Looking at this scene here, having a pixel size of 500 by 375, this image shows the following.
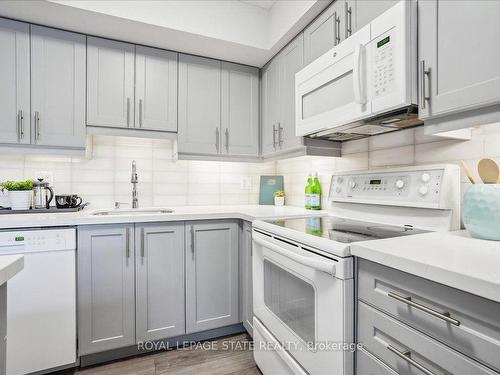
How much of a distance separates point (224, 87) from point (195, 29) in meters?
0.52

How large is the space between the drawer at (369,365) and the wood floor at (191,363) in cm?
91

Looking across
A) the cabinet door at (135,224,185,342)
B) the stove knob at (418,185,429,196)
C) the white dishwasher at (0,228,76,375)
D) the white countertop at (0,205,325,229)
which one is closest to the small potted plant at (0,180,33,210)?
the white countertop at (0,205,325,229)

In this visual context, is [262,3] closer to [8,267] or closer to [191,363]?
[8,267]

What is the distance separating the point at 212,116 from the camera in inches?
88.2

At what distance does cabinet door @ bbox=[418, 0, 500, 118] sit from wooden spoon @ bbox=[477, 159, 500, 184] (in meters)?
0.28

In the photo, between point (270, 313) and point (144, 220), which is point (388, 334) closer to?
point (270, 313)

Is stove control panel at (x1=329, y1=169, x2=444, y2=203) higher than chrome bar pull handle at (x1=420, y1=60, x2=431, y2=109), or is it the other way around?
chrome bar pull handle at (x1=420, y1=60, x2=431, y2=109)

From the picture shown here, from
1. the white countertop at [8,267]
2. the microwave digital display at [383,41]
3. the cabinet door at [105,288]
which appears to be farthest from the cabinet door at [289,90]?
the white countertop at [8,267]

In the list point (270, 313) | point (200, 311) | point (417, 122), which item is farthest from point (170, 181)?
point (417, 122)

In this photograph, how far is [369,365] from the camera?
34.0 inches

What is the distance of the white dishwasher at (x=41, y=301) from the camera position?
1.43 m

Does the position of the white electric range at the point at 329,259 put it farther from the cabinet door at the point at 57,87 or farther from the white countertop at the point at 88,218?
the cabinet door at the point at 57,87

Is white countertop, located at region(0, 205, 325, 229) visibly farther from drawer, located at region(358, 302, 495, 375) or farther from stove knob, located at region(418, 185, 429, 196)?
drawer, located at region(358, 302, 495, 375)

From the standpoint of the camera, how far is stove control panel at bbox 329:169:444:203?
1186 millimetres
